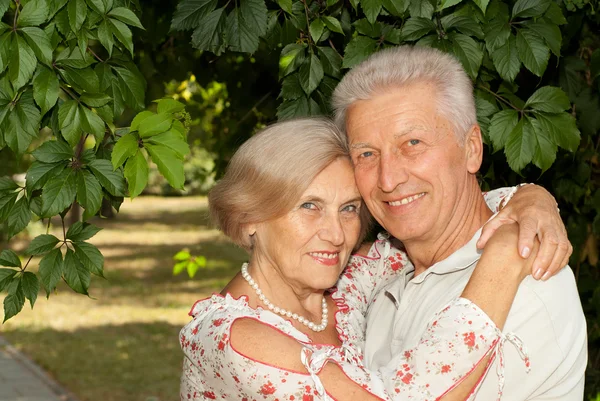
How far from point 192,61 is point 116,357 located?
5.37 metres

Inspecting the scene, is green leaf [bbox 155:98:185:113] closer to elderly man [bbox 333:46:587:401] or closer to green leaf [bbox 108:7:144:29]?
green leaf [bbox 108:7:144:29]

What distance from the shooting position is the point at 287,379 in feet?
7.15

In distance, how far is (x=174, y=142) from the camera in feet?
8.09

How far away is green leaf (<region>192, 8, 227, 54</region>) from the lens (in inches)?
112

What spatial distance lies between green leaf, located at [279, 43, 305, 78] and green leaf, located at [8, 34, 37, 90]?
0.84 meters

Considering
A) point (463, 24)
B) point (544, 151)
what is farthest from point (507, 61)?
point (544, 151)

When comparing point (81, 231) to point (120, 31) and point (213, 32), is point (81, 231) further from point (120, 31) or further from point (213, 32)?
point (213, 32)

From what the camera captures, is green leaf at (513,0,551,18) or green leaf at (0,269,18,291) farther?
green leaf at (513,0,551,18)

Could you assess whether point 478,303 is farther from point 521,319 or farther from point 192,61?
point 192,61

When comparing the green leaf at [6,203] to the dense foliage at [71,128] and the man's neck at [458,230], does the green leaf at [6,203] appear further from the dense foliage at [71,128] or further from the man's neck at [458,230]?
the man's neck at [458,230]

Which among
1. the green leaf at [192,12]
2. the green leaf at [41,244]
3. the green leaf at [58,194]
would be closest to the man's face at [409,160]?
the green leaf at [192,12]

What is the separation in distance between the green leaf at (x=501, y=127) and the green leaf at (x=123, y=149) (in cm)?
113

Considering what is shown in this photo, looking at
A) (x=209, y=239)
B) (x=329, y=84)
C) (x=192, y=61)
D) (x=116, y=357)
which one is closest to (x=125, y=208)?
(x=209, y=239)

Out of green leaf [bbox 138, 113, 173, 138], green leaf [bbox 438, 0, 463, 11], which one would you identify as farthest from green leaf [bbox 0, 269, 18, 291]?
green leaf [bbox 438, 0, 463, 11]
